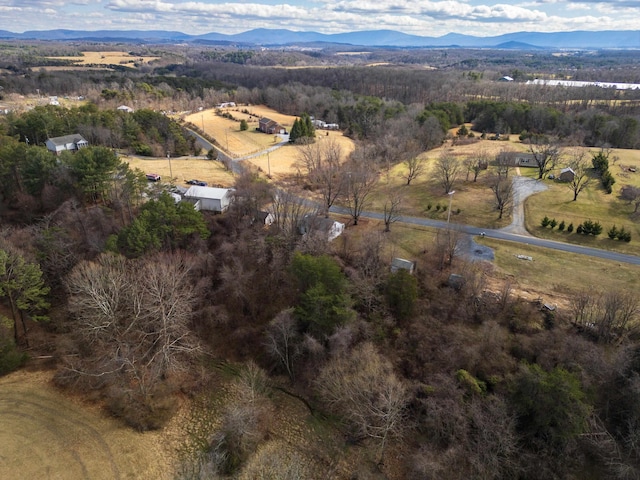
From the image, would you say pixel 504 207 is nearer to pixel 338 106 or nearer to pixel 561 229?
pixel 561 229

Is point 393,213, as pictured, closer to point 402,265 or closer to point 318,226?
point 318,226

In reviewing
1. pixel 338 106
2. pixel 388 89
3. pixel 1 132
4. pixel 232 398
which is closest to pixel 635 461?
pixel 232 398

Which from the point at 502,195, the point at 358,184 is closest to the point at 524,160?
the point at 502,195

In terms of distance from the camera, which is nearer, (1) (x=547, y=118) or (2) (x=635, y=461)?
(2) (x=635, y=461)

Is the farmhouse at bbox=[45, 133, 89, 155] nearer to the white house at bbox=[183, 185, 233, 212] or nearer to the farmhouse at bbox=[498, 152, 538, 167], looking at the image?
the white house at bbox=[183, 185, 233, 212]

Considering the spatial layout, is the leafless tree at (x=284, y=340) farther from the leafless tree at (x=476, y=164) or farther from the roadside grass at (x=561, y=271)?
the leafless tree at (x=476, y=164)
